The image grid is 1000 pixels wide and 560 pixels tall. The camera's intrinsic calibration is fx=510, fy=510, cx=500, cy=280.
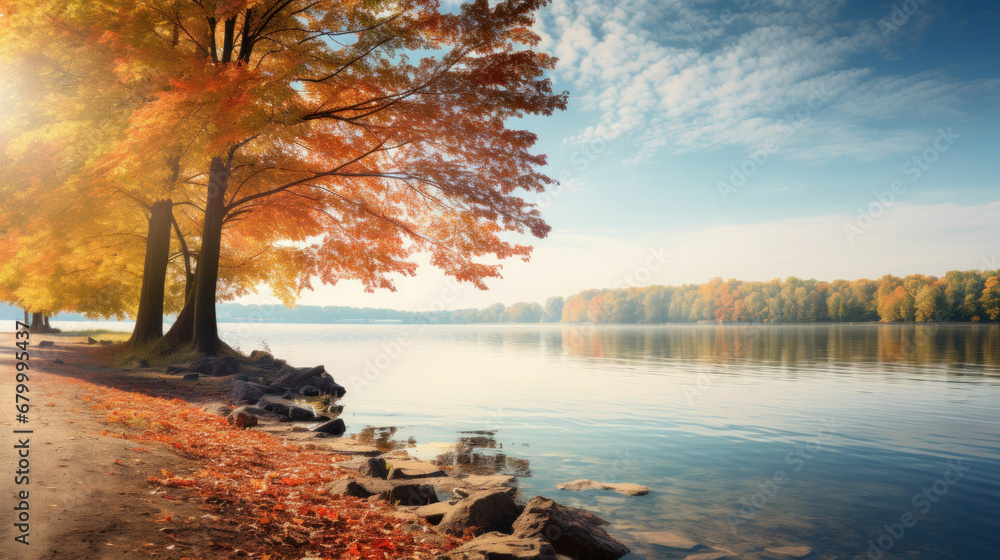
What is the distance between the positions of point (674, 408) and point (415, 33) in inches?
592

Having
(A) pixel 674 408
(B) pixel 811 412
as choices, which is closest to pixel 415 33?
(A) pixel 674 408

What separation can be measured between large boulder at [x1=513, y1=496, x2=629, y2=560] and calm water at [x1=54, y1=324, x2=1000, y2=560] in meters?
0.45

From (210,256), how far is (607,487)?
1836 cm

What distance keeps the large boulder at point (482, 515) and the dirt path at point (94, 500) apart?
271 centimetres

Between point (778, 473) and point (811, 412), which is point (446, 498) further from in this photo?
point (811, 412)

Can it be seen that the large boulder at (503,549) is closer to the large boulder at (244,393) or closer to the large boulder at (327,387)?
the large boulder at (244,393)

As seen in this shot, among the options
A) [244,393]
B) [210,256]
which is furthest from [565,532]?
[210,256]

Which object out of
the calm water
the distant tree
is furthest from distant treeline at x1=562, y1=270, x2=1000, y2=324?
the calm water

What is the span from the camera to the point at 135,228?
95.3 ft

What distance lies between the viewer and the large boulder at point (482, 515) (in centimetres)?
668

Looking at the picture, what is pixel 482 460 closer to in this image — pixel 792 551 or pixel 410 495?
pixel 410 495

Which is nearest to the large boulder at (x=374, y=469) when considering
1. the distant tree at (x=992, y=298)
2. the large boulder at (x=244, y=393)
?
the large boulder at (x=244, y=393)

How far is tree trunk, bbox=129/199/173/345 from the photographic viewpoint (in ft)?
77.5

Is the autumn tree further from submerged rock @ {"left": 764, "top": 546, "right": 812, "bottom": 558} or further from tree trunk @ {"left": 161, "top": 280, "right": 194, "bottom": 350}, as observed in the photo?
submerged rock @ {"left": 764, "top": 546, "right": 812, "bottom": 558}
